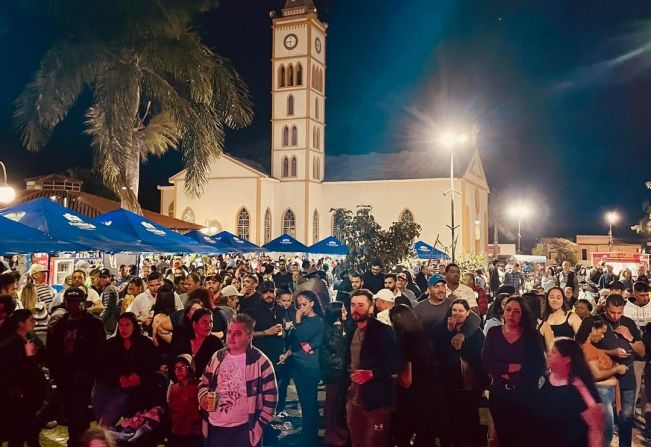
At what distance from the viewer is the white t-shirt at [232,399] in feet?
14.5

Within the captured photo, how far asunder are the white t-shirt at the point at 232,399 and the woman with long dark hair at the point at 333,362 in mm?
1586

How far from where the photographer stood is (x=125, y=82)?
16266mm

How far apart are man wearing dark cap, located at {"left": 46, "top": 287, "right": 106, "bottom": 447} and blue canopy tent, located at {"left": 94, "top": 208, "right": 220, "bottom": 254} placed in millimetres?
5503

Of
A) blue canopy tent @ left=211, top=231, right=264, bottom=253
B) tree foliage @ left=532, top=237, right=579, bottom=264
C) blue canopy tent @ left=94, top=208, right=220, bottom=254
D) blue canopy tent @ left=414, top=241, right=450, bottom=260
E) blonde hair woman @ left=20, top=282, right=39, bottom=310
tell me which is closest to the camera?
blonde hair woman @ left=20, top=282, right=39, bottom=310

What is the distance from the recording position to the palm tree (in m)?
16.1

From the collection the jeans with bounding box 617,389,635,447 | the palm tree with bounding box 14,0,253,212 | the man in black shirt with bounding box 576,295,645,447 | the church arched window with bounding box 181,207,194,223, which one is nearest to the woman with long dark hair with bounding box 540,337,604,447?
the man in black shirt with bounding box 576,295,645,447

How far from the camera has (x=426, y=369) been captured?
526cm

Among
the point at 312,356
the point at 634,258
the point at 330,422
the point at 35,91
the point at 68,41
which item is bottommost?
the point at 330,422

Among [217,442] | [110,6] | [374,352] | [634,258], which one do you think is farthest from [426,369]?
[634,258]

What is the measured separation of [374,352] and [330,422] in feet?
5.87

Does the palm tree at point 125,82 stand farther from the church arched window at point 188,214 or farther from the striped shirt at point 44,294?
the church arched window at point 188,214

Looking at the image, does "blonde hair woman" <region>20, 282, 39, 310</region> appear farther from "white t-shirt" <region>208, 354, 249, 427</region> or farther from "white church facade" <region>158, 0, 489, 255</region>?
"white church facade" <region>158, 0, 489, 255</region>

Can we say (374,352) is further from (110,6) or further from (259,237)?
Answer: (259,237)

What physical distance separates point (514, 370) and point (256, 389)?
219cm
